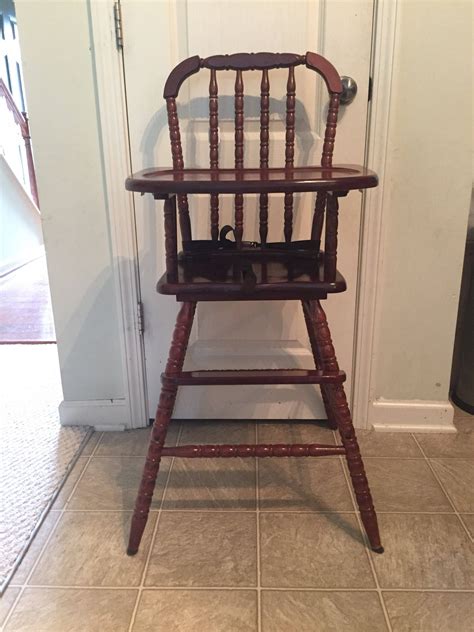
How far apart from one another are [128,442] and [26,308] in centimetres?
155

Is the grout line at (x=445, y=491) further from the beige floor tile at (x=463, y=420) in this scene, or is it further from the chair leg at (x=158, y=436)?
the chair leg at (x=158, y=436)

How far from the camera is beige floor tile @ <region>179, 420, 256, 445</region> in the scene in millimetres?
1467

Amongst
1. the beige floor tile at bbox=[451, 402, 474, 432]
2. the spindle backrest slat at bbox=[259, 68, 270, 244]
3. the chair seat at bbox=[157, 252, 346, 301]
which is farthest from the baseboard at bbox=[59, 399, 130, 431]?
the beige floor tile at bbox=[451, 402, 474, 432]

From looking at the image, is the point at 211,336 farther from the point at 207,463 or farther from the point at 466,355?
the point at 466,355

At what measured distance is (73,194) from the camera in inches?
53.2

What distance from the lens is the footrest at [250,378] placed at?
1039 millimetres

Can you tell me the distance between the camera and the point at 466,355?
1.58 meters

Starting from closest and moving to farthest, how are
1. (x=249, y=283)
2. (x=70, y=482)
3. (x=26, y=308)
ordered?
(x=249, y=283)
(x=70, y=482)
(x=26, y=308)

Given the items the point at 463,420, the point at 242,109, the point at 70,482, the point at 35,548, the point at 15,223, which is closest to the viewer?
the point at 35,548

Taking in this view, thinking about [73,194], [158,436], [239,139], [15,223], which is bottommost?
[15,223]

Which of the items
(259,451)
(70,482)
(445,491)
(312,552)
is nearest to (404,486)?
(445,491)

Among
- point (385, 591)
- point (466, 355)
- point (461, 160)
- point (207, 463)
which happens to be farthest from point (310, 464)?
point (461, 160)

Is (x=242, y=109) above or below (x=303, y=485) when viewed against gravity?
above

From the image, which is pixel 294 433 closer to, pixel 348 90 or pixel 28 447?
pixel 28 447
